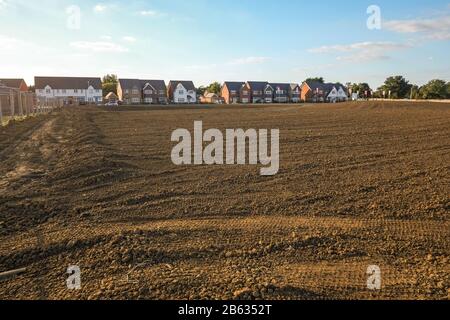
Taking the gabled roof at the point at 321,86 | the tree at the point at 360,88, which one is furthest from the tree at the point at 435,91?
the gabled roof at the point at 321,86

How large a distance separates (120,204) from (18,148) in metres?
7.92

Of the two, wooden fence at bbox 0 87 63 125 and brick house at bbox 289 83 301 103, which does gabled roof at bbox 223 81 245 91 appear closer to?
brick house at bbox 289 83 301 103

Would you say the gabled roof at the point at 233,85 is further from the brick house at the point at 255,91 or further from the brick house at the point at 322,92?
the brick house at the point at 322,92

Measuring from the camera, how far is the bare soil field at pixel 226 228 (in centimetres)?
348

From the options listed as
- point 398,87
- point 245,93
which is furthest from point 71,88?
point 398,87

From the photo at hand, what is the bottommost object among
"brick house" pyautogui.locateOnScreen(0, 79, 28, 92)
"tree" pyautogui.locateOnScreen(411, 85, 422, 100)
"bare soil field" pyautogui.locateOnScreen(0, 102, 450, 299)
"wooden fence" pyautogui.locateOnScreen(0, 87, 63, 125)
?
"bare soil field" pyautogui.locateOnScreen(0, 102, 450, 299)

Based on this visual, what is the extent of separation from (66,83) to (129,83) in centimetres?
1460

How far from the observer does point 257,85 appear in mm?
97062

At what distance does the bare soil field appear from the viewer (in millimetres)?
3477

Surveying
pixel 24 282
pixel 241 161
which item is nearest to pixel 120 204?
pixel 24 282

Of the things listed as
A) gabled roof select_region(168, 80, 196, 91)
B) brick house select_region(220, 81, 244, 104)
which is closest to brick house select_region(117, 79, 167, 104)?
gabled roof select_region(168, 80, 196, 91)

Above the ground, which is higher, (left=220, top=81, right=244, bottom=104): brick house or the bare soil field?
(left=220, top=81, right=244, bottom=104): brick house

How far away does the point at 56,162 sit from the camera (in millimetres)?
9547

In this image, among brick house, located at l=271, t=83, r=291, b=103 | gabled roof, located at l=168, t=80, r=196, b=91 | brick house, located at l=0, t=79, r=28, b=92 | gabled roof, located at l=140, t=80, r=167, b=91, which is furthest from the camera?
brick house, located at l=271, t=83, r=291, b=103
